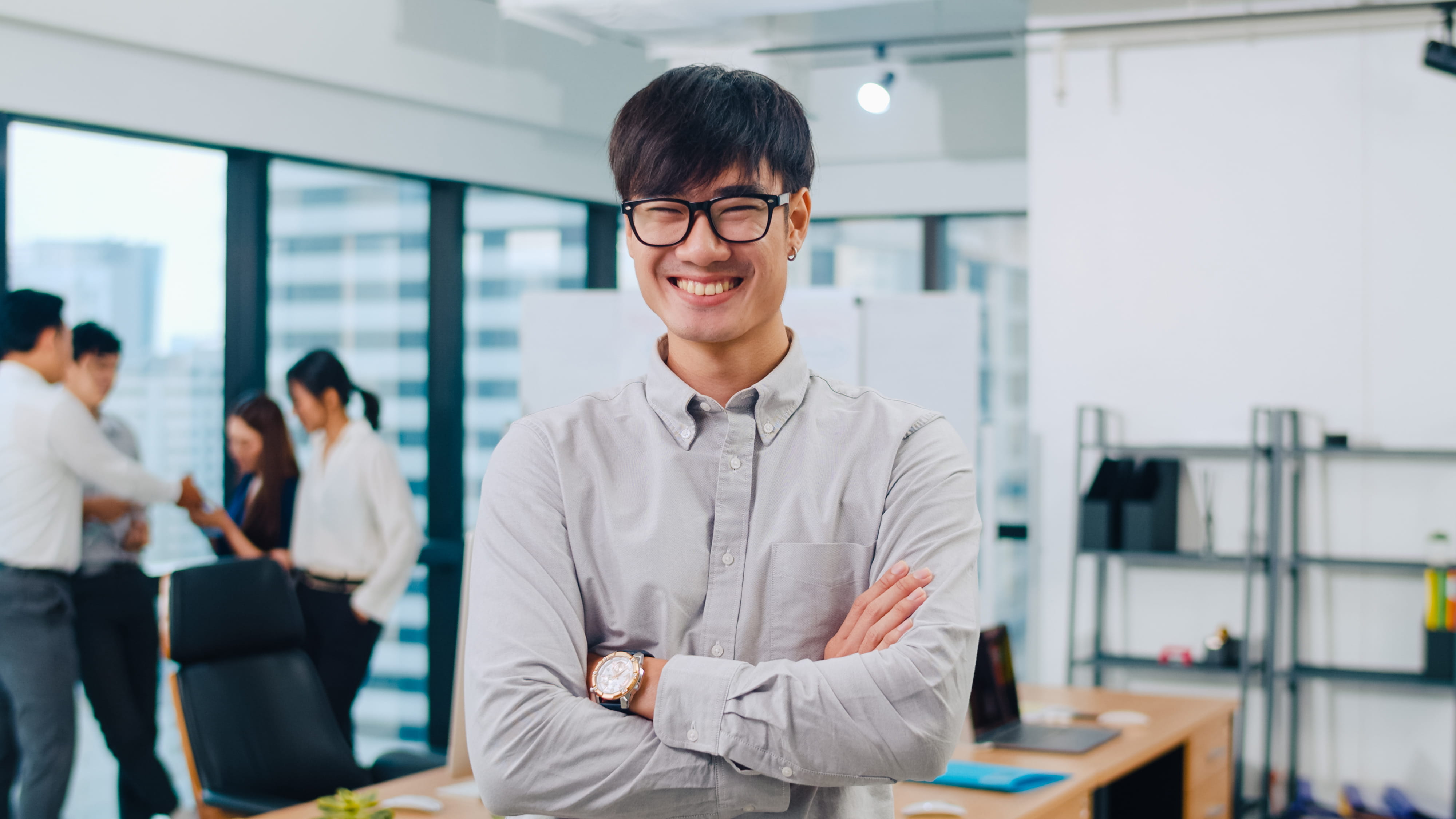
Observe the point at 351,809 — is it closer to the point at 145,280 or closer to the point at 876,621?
the point at 876,621

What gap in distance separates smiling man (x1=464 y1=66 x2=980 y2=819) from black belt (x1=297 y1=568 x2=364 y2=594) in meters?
3.40

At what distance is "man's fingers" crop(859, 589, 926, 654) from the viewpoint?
51.1 inches

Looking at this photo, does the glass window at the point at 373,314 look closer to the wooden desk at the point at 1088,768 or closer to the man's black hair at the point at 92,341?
the man's black hair at the point at 92,341

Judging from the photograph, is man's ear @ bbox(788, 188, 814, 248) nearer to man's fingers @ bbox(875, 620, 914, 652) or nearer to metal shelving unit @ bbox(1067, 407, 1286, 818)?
man's fingers @ bbox(875, 620, 914, 652)

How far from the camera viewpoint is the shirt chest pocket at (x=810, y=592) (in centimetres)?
132

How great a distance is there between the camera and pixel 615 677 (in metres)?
1.31

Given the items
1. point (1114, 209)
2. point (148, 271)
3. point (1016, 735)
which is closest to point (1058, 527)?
point (1114, 209)

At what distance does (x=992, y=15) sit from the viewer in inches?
225

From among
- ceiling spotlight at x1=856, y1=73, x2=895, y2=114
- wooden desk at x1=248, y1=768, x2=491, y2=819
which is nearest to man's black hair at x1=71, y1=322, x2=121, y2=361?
wooden desk at x1=248, y1=768, x2=491, y2=819

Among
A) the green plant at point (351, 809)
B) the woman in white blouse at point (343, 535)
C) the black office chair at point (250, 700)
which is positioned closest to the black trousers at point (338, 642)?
the woman in white blouse at point (343, 535)

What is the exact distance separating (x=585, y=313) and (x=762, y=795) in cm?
412

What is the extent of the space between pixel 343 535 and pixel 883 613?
12.0 feet

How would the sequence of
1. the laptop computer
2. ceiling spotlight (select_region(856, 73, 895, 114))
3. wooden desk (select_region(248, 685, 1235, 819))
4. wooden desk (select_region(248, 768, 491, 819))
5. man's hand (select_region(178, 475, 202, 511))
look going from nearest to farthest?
wooden desk (select_region(248, 768, 491, 819)), wooden desk (select_region(248, 685, 1235, 819)), the laptop computer, man's hand (select_region(178, 475, 202, 511)), ceiling spotlight (select_region(856, 73, 895, 114))

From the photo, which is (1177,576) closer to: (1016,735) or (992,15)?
(1016,735)
